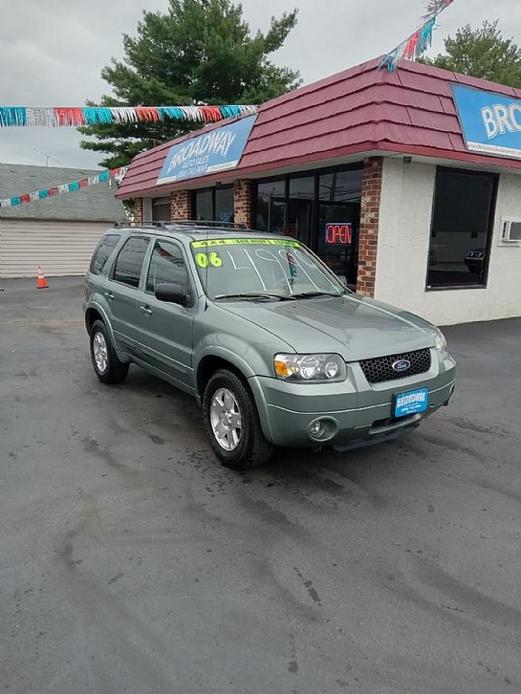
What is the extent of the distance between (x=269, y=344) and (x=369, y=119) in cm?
520

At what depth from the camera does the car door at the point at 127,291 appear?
16.6 ft

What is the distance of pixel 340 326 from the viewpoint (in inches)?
144

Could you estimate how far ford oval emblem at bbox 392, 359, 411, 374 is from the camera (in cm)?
351

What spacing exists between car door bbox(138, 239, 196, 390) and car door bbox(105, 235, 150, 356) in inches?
6.5

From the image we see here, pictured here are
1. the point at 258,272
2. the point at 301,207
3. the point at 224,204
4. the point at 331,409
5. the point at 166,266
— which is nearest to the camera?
the point at 331,409

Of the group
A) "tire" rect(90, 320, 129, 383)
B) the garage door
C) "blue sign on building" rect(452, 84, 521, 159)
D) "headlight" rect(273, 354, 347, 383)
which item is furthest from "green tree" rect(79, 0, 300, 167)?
"headlight" rect(273, 354, 347, 383)

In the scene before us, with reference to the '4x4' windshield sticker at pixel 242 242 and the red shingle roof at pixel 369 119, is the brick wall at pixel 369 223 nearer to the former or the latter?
the red shingle roof at pixel 369 119

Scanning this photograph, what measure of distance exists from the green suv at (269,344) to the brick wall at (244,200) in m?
6.12

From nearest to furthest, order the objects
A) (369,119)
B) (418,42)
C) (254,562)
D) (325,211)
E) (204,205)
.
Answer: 1. (254,562)
2. (418,42)
3. (369,119)
4. (325,211)
5. (204,205)

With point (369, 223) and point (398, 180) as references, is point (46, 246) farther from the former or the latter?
point (398, 180)

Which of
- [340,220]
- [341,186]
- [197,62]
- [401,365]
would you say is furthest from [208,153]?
[197,62]

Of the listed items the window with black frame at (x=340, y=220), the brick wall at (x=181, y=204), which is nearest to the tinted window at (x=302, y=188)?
the window with black frame at (x=340, y=220)

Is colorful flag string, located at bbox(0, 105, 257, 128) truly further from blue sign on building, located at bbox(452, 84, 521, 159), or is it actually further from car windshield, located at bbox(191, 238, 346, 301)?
car windshield, located at bbox(191, 238, 346, 301)

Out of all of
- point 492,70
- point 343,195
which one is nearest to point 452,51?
point 492,70
